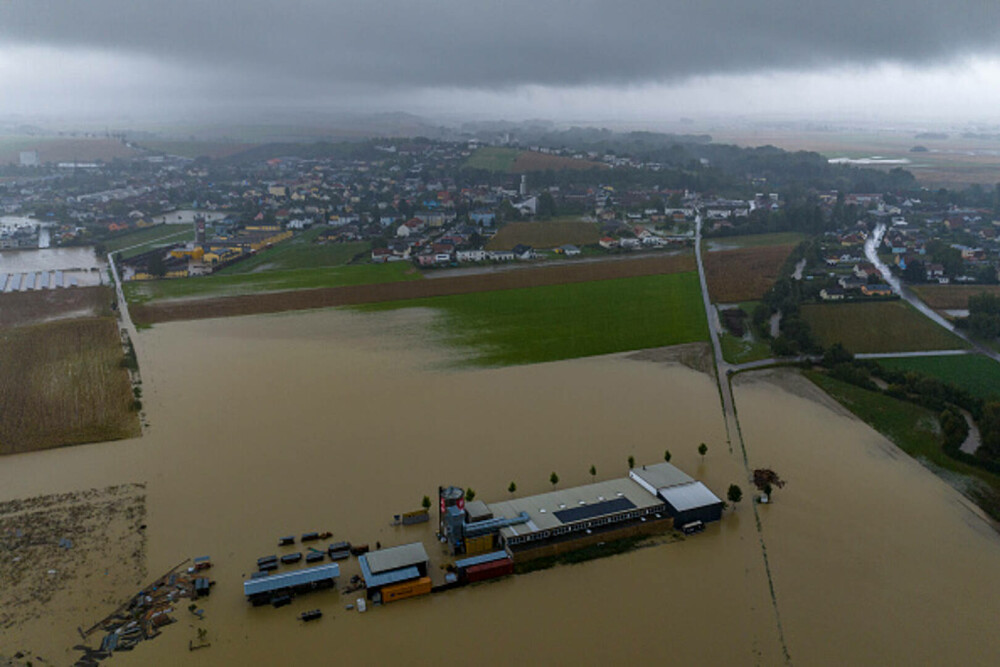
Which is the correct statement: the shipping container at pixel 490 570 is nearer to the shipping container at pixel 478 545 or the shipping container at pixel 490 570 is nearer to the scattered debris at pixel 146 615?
the shipping container at pixel 478 545

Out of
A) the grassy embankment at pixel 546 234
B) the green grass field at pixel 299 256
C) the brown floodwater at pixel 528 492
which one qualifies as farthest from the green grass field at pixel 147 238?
the brown floodwater at pixel 528 492

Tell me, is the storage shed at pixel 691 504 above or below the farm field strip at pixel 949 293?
below

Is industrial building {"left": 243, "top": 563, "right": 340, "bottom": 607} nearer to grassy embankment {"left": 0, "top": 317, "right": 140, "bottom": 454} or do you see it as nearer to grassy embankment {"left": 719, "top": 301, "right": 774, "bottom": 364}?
grassy embankment {"left": 0, "top": 317, "right": 140, "bottom": 454}

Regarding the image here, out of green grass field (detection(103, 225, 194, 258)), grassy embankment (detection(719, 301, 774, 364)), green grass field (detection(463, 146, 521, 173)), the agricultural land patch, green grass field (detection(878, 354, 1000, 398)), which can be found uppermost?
green grass field (detection(463, 146, 521, 173))

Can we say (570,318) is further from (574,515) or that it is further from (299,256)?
(299,256)

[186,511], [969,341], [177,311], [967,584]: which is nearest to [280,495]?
[186,511]

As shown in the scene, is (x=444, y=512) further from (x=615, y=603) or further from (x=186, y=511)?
(x=186, y=511)

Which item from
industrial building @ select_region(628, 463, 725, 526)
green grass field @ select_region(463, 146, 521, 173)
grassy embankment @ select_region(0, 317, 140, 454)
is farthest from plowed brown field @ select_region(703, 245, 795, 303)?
green grass field @ select_region(463, 146, 521, 173)
